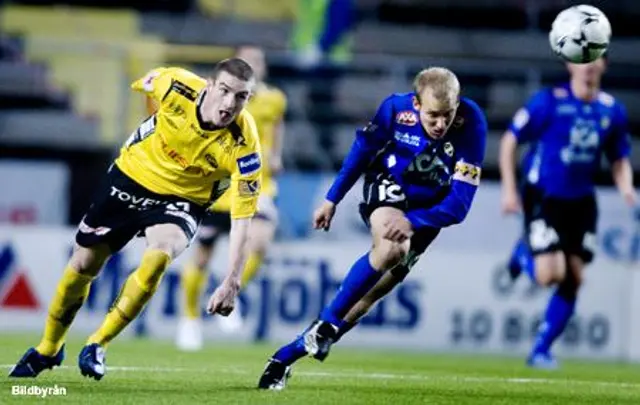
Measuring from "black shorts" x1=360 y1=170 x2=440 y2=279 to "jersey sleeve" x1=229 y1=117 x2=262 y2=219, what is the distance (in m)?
0.74

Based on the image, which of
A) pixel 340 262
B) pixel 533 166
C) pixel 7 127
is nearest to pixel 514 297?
pixel 340 262

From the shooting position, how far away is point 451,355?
14117mm

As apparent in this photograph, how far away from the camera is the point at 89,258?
26.6 feet

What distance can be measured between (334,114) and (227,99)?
10269 mm

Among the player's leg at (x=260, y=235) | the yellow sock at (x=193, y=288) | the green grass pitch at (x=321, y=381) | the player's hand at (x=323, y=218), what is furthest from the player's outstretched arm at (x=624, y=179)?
the player's hand at (x=323, y=218)

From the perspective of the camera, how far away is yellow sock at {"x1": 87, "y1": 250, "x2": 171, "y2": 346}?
311 inches

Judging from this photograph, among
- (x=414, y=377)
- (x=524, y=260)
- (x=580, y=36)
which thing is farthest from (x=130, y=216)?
(x=524, y=260)

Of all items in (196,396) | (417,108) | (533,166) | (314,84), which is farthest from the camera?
(314,84)

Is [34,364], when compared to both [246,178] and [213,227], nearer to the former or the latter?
[246,178]

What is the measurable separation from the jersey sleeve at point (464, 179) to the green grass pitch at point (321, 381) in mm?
887

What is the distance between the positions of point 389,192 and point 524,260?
422 centimetres

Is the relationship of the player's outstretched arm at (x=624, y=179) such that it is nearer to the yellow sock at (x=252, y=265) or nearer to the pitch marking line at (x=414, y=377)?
the pitch marking line at (x=414, y=377)

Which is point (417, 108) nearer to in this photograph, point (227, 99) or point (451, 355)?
point (227, 99)

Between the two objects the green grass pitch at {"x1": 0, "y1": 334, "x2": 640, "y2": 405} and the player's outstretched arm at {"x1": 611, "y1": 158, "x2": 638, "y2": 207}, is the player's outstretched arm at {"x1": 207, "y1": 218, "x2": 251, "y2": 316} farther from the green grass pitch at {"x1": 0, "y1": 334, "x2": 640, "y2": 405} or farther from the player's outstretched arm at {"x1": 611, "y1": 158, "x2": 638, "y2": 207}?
the player's outstretched arm at {"x1": 611, "y1": 158, "x2": 638, "y2": 207}
